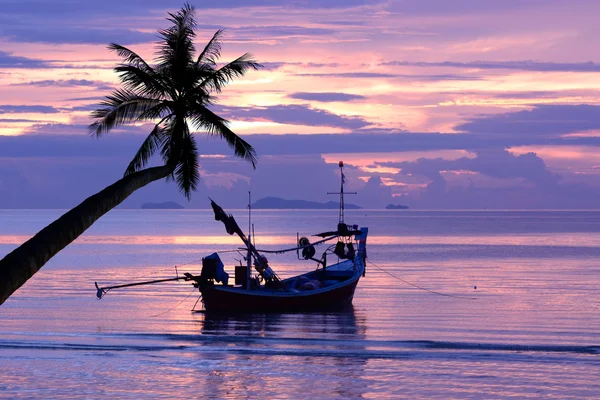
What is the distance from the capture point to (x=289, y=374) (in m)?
24.7

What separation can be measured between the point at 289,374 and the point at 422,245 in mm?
83580

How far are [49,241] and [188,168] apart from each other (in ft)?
50.0

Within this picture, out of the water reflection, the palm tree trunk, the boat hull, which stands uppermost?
the palm tree trunk

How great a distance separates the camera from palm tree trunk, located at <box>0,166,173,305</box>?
37.8 ft

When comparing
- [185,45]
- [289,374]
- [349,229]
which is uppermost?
[185,45]

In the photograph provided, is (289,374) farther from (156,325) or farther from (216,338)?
(156,325)

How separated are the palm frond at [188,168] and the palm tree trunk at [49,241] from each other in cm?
1011

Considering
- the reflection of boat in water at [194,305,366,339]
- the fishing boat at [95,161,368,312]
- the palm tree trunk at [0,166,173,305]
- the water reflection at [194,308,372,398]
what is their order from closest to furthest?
the palm tree trunk at [0,166,173,305] < the water reflection at [194,308,372,398] < the reflection of boat in water at [194,305,366,339] < the fishing boat at [95,161,368,312]

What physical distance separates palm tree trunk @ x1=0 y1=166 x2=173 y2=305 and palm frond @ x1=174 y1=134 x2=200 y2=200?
1011 centimetres

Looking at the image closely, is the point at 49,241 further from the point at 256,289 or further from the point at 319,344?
the point at 256,289

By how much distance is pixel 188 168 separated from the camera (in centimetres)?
2772

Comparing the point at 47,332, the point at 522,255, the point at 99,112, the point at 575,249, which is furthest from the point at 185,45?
the point at 575,249

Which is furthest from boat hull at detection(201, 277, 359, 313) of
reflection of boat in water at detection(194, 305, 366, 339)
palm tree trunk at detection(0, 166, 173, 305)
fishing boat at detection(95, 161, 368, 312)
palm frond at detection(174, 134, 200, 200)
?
palm tree trunk at detection(0, 166, 173, 305)

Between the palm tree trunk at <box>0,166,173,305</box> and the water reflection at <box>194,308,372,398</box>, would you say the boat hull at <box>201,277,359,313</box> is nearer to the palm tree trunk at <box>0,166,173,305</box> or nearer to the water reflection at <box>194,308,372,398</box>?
the water reflection at <box>194,308,372,398</box>
